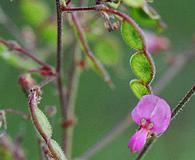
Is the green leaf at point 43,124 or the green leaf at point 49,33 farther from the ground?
the green leaf at point 49,33

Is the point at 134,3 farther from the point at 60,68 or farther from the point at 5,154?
the point at 5,154

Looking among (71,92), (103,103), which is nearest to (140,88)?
(71,92)

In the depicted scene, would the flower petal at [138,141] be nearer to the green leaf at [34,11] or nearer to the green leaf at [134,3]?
the green leaf at [134,3]

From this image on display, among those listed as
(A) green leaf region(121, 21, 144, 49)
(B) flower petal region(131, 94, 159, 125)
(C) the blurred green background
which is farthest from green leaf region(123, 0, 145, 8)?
(C) the blurred green background

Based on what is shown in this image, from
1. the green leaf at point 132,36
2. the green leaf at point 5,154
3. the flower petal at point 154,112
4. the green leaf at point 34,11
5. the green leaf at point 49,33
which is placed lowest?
the flower petal at point 154,112

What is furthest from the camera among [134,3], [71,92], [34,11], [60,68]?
[34,11]

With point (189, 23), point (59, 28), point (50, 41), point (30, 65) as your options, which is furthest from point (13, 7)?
point (59, 28)

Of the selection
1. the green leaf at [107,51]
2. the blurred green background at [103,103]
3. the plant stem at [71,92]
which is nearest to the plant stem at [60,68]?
the plant stem at [71,92]
